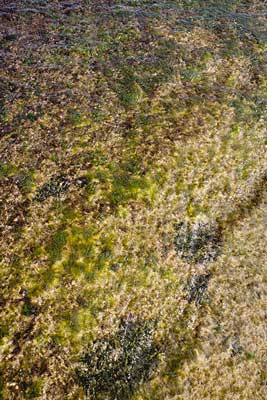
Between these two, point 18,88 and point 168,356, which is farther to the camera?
point 18,88

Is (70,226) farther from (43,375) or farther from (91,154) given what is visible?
(43,375)

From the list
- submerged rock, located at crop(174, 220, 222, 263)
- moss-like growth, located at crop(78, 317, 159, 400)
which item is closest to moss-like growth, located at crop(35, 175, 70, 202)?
submerged rock, located at crop(174, 220, 222, 263)

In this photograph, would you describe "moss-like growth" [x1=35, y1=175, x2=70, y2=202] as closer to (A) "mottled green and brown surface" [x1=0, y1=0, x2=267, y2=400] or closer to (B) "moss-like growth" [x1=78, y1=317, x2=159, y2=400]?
(A) "mottled green and brown surface" [x1=0, y1=0, x2=267, y2=400]

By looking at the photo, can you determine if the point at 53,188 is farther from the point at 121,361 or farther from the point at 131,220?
the point at 121,361

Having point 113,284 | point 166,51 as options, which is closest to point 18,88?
point 166,51

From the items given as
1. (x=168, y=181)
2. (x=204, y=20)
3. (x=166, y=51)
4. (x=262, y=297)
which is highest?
(x=204, y=20)

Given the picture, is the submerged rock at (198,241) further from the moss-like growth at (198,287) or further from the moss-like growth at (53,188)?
the moss-like growth at (53,188)
